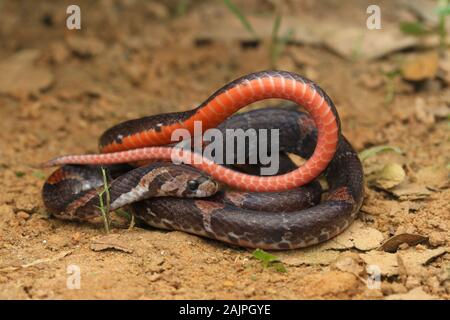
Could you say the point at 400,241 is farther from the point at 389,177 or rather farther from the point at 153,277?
the point at 153,277

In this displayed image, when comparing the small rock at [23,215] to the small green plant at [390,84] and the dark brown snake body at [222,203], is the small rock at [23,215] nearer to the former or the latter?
the dark brown snake body at [222,203]

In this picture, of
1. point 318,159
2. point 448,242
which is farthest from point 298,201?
point 448,242

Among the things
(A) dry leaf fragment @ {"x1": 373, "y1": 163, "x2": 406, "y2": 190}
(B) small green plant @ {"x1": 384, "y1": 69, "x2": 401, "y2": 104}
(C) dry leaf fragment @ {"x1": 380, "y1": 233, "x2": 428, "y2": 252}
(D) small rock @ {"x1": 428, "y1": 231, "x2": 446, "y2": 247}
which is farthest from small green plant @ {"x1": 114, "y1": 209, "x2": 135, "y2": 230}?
(B) small green plant @ {"x1": 384, "y1": 69, "x2": 401, "y2": 104}

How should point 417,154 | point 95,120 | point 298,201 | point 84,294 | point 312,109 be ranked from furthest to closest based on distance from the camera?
point 95,120, point 417,154, point 298,201, point 312,109, point 84,294

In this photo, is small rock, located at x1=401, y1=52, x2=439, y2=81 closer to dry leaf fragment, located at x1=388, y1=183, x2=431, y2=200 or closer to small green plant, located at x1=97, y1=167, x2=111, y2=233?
dry leaf fragment, located at x1=388, y1=183, x2=431, y2=200

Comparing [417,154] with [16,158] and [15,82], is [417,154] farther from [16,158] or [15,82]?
[15,82]

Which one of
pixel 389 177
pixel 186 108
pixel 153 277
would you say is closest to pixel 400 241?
pixel 389 177
